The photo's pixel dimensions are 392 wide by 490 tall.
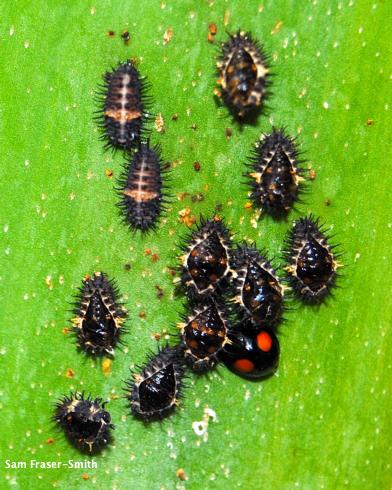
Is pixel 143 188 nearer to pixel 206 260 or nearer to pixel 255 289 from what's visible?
pixel 206 260

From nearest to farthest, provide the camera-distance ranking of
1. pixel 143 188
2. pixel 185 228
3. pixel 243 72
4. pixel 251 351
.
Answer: pixel 243 72 → pixel 143 188 → pixel 251 351 → pixel 185 228

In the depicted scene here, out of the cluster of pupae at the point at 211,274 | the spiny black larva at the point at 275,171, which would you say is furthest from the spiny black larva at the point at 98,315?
the spiny black larva at the point at 275,171

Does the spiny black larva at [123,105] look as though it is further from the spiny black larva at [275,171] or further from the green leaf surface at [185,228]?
the spiny black larva at [275,171]

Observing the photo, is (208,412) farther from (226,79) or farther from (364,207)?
(226,79)

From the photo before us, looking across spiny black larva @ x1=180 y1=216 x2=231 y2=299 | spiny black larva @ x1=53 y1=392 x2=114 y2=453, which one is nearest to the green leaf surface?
spiny black larva @ x1=53 y1=392 x2=114 y2=453

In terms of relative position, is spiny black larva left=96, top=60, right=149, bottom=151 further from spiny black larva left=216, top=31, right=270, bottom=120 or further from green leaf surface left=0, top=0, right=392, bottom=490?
spiny black larva left=216, top=31, right=270, bottom=120

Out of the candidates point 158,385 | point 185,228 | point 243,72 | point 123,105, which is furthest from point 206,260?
point 243,72
